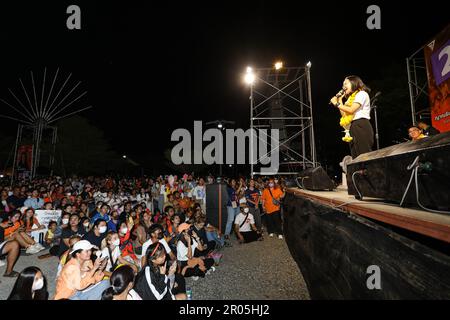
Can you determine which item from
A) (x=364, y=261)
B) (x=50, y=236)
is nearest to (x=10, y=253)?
(x=50, y=236)

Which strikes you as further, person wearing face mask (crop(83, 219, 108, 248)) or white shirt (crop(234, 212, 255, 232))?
white shirt (crop(234, 212, 255, 232))

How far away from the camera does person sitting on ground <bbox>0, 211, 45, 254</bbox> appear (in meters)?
6.08

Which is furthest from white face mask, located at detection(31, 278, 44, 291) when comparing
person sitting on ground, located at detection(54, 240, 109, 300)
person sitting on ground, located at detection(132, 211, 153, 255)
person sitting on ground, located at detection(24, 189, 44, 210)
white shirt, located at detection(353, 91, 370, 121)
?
person sitting on ground, located at detection(24, 189, 44, 210)

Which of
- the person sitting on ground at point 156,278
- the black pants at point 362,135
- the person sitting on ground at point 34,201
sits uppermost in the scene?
the black pants at point 362,135

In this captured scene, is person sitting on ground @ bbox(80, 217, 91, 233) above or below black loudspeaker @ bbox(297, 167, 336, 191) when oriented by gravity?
below

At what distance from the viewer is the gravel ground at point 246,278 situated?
14.0ft

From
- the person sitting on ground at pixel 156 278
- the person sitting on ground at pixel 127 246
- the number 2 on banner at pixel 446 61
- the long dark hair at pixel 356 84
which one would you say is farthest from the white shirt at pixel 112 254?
the number 2 on banner at pixel 446 61

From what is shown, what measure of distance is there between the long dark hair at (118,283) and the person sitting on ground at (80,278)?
92 cm

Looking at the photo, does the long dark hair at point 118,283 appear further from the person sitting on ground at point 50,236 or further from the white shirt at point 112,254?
the person sitting on ground at point 50,236

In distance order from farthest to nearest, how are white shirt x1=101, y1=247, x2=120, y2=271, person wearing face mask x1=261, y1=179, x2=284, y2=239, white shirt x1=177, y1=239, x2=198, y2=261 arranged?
person wearing face mask x1=261, y1=179, x2=284, y2=239 → white shirt x1=177, y1=239, x2=198, y2=261 → white shirt x1=101, y1=247, x2=120, y2=271

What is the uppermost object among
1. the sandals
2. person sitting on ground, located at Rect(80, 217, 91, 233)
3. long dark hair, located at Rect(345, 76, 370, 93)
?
long dark hair, located at Rect(345, 76, 370, 93)

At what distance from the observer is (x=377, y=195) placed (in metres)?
2.11

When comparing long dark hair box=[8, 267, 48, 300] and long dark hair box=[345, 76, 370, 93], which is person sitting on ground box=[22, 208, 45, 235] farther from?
long dark hair box=[345, 76, 370, 93]

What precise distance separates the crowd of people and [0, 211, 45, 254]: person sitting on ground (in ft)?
0.07
